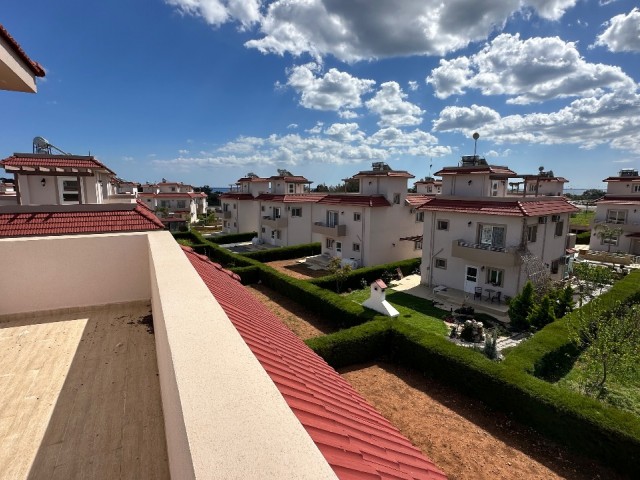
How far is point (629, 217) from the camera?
35406mm

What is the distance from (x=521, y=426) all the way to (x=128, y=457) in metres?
11.2

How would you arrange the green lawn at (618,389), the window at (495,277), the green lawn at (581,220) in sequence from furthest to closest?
the green lawn at (581,220) < the window at (495,277) < the green lawn at (618,389)

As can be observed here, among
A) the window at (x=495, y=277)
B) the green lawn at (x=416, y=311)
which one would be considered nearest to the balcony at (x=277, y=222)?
the green lawn at (x=416, y=311)

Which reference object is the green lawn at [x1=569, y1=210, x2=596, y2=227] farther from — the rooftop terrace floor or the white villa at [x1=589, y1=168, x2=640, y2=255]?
the rooftop terrace floor

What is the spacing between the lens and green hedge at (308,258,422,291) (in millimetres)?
23891

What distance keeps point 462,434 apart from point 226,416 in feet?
34.9

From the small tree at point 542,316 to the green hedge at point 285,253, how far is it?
72.8 feet

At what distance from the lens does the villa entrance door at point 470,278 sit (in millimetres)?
22438

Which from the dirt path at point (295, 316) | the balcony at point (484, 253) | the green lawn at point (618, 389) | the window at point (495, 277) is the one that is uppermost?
the balcony at point (484, 253)

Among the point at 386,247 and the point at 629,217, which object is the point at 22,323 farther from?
the point at 629,217

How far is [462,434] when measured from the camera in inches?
402

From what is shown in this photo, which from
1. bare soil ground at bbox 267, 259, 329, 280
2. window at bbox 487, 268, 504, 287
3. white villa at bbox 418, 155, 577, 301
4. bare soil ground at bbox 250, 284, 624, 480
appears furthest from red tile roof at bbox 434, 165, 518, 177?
bare soil ground at bbox 250, 284, 624, 480

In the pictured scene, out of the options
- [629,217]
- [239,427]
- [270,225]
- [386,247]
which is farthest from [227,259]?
[629,217]

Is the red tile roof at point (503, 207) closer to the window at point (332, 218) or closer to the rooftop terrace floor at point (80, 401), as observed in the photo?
the window at point (332, 218)
